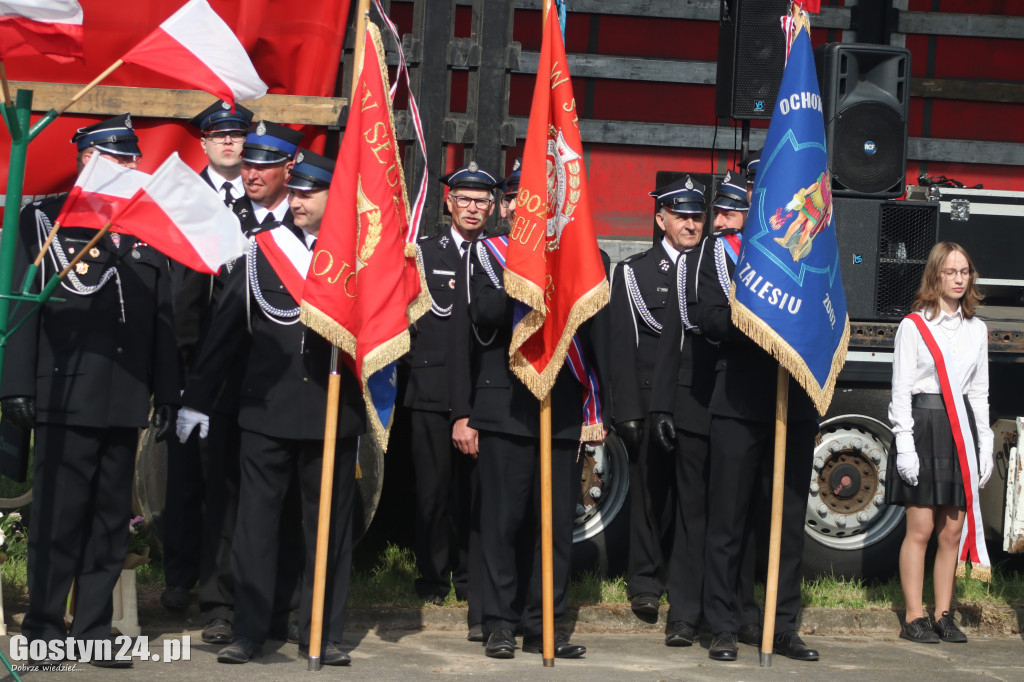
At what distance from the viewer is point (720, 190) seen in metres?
7.02

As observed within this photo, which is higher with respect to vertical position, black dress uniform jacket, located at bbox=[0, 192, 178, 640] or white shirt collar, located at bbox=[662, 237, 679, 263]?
white shirt collar, located at bbox=[662, 237, 679, 263]

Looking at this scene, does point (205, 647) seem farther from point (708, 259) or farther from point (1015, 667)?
point (1015, 667)

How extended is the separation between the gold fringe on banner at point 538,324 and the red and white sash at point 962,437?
1.68 m

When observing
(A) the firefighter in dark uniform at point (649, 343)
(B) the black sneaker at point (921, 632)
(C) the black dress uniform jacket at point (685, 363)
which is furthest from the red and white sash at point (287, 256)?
(B) the black sneaker at point (921, 632)

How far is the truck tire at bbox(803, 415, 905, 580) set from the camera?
24.5 ft

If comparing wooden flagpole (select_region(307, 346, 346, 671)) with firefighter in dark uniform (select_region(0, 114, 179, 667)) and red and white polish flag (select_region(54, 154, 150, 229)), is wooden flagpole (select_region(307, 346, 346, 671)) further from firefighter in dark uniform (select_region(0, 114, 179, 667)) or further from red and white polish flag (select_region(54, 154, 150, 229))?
red and white polish flag (select_region(54, 154, 150, 229))

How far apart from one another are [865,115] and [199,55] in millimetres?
3771

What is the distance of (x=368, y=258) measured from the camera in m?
6.02

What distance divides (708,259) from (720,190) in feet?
2.06

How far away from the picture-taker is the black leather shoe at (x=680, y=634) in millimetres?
6543

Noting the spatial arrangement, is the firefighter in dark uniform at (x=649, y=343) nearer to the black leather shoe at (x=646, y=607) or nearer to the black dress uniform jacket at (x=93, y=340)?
the black leather shoe at (x=646, y=607)

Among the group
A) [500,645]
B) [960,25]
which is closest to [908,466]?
[500,645]

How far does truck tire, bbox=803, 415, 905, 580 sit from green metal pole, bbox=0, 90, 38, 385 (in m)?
4.13

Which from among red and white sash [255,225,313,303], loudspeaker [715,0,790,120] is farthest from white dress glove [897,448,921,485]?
red and white sash [255,225,313,303]
